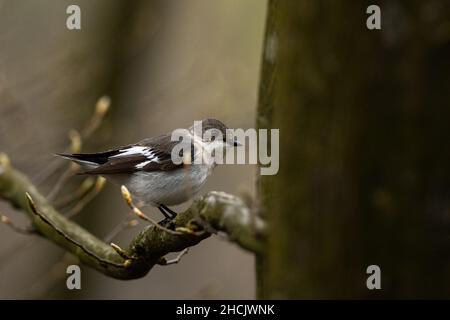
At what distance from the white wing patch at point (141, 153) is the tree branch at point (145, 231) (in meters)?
0.90

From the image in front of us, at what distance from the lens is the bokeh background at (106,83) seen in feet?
25.5

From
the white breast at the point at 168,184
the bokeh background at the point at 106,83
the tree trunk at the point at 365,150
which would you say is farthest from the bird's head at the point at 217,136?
the tree trunk at the point at 365,150

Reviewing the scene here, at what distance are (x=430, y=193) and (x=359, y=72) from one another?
38 cm

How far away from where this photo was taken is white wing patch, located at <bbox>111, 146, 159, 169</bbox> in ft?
18.9

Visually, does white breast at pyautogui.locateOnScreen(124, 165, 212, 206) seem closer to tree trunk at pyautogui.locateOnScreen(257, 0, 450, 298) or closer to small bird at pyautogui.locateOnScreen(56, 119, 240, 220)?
small bird at pyautogui.locateOnScreen(56, 119, 240, 220)

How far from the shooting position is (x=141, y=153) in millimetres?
5902

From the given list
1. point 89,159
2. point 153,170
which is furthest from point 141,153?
point 89,159

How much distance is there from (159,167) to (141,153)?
0.31 metres

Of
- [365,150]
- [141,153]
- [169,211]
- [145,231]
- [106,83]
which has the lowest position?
[169,211]

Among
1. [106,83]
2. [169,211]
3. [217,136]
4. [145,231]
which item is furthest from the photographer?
[106,83]

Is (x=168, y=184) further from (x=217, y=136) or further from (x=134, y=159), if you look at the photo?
(x=217, y=136)
